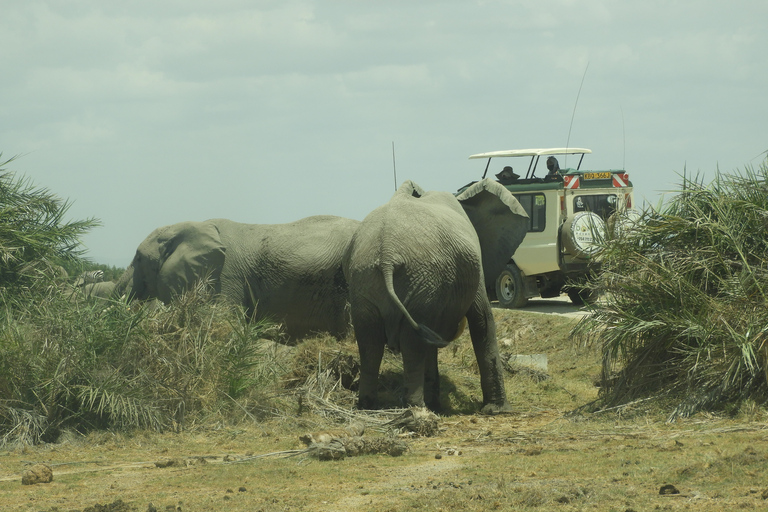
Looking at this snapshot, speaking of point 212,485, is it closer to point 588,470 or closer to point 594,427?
point 588,470

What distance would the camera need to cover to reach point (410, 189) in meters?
11.9

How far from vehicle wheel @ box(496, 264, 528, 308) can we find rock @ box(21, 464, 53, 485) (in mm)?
13619

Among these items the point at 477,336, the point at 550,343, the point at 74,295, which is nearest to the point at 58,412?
the point at 74,295

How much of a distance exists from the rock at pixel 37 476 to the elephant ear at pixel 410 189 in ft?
17.5

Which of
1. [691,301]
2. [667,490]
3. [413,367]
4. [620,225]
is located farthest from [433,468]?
[620,225]

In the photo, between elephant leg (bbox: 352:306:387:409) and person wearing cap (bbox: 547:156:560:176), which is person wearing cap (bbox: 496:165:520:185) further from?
elephant leg (bbox: 352:306:387:409)

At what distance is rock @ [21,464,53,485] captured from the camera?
7566mm

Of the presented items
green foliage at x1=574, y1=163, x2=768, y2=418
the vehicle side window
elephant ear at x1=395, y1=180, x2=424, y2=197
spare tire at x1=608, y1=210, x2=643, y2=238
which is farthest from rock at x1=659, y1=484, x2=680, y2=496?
the vehicle side window

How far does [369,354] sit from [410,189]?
228 centimetres

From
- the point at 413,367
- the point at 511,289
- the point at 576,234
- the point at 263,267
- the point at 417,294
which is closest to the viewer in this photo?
the point at 417,294

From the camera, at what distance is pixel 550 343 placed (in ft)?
52.6

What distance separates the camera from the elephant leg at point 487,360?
441 inches

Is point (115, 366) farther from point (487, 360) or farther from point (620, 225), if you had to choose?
point (620, 225)

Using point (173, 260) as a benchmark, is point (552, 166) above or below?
above
